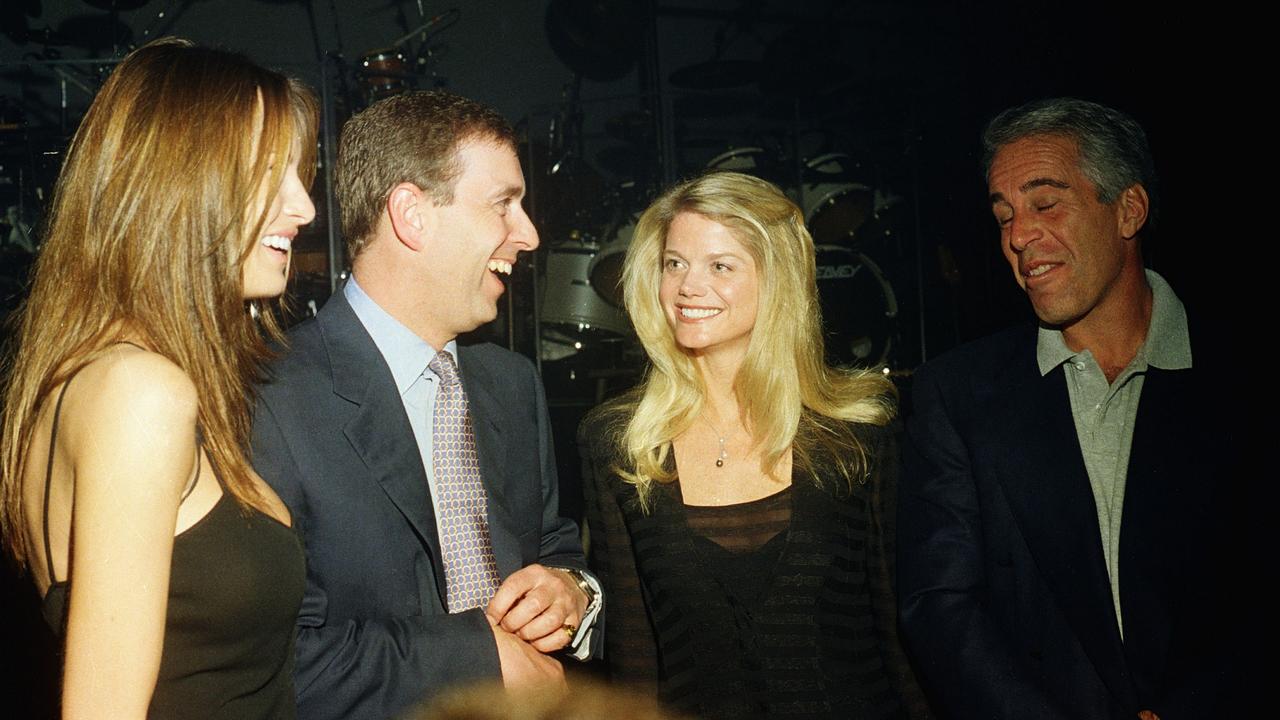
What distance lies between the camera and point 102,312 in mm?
1337

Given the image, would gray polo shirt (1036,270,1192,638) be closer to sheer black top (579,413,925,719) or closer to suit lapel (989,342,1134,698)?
suit lapel (989,342,1134,698)

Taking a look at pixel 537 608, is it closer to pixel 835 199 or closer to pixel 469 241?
pixel 469 241

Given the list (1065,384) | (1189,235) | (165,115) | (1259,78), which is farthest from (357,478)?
(1259,78)

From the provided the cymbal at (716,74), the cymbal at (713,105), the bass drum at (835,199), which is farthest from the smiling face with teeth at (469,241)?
the cymbal at (713,105)

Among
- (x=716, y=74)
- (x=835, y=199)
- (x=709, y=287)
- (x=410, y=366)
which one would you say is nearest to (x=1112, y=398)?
(x=709, y=287)

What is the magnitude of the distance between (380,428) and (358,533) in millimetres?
232

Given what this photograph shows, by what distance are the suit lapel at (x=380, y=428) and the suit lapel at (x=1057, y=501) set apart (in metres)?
1.28

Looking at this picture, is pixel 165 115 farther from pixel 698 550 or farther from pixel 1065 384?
pixel 1065 384

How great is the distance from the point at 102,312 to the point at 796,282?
Result: 5.79 feet

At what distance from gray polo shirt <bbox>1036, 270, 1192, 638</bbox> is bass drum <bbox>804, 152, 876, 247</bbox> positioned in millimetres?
4760

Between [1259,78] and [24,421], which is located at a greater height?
[1259,78]

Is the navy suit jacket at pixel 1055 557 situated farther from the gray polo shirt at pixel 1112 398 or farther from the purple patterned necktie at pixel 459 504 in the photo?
the purple patterned necktie at pixel 459 504

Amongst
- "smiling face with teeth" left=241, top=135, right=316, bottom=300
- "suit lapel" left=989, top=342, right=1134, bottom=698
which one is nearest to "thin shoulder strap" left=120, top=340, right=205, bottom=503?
"smiling face with teeth" left=241, top=135, right=316, bottom=300

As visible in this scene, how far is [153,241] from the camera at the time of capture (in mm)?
1355
